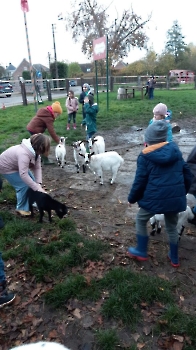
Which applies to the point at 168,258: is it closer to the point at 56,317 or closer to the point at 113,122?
the point at 56,317

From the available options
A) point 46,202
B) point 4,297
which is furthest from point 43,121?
point 4,297

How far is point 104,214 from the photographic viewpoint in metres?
4.54

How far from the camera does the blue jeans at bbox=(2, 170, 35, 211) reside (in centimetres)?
427

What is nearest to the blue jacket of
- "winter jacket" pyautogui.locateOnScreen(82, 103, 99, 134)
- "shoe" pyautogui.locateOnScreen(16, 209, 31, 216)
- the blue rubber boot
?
the blue rubber boot

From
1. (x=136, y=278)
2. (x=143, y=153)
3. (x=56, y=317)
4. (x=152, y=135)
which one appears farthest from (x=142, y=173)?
(x=56, y=317)

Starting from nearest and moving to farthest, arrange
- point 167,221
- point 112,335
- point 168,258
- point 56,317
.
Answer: point 112,335, point 56,317, point 167,221, point 168,258

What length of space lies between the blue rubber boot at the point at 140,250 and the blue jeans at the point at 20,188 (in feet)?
6.17

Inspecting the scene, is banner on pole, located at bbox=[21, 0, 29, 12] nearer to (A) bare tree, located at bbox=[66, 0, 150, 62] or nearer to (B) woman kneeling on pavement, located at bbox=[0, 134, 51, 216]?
(B) woman kneeling on pavement, located at bbox=[0, 134, 51, 216]

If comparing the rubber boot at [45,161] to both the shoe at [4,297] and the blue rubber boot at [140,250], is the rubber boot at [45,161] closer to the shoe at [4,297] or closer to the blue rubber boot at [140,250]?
the blue rubber boot at [140,250]

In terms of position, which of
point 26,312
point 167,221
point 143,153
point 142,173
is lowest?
point 26,312

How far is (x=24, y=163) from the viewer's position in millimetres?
3902

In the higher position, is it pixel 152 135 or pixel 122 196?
pixel 152 135

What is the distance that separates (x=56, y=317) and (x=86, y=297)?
0.35 metres

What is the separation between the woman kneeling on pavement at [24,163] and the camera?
390 centimetres
